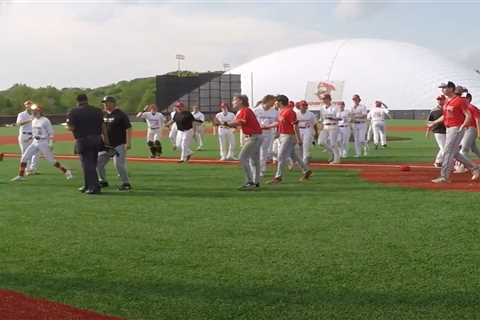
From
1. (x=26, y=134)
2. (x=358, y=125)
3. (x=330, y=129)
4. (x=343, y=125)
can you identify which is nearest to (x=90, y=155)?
(x=26, y=134)

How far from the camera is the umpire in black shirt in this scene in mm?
12211

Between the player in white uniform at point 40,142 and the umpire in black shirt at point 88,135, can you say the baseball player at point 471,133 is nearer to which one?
the umpire in black shirt at point 88,135

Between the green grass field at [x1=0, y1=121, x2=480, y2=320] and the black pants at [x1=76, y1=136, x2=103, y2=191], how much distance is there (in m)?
0.37

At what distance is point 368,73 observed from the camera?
9681cm

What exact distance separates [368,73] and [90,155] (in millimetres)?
88677

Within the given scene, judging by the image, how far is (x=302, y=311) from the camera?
5.18 meters

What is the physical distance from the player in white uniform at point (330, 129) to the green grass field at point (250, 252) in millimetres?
6311

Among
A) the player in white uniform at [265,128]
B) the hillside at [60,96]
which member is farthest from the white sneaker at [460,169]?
the hillside at [60,96]

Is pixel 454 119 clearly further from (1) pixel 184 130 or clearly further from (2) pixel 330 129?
(1) pixel 184 130

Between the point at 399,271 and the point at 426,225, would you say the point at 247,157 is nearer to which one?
the point at 426,225

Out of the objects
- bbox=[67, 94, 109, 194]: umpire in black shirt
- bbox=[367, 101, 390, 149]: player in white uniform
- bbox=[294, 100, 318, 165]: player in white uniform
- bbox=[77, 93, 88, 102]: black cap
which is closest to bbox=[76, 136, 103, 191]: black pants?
bbox=[67, 94, 109, 194]: umpire in black shirt

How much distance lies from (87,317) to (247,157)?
788 centimetres

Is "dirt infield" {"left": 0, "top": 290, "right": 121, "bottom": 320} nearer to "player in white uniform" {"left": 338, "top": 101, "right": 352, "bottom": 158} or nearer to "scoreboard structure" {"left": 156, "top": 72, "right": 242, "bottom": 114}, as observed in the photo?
"player in white uniform" {"left": 338, "top": 101, "right": 352, "bottom": 158}

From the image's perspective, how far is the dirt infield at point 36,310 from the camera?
201 inches
